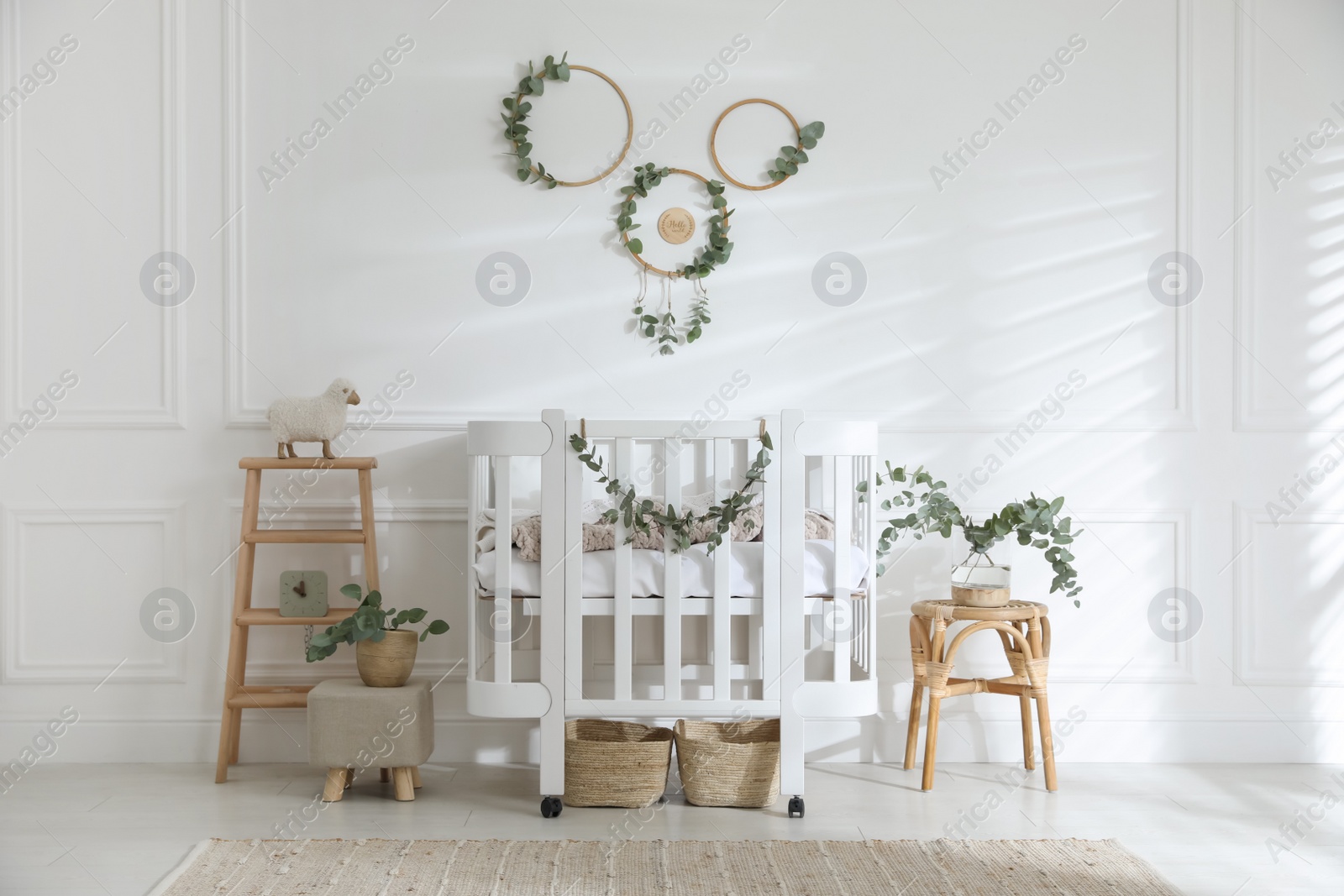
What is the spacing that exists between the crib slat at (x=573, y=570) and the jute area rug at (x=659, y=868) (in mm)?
375

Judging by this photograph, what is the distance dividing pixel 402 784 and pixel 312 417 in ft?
3.14

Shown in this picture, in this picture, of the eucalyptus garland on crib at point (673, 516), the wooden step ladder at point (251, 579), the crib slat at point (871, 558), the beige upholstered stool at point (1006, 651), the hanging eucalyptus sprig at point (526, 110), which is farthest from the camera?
the hanging eucalyptus sprig at point (526, 110)

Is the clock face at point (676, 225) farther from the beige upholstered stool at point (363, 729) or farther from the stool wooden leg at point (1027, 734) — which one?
the stool wooden leg at point (1027, 734)

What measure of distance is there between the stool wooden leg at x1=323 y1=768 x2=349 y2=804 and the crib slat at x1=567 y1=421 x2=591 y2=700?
0.60 meters

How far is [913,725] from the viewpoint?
2506mm

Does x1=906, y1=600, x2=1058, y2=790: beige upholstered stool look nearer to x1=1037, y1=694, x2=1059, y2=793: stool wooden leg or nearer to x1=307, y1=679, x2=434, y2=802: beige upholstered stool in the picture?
x1=1037, y1=694, x2=1059, y2=793: stool wooden leg

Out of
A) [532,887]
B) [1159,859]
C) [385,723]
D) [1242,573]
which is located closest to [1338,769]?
[1242,573]

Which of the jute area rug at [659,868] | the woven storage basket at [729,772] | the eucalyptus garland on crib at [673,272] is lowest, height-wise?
the jute area rug at [659,868]

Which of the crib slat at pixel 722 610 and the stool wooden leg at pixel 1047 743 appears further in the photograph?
the stool wooden leg at pixel 1047 743

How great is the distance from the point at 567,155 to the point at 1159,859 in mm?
2267

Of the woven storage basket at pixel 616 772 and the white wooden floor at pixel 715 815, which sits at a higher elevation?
the woven storage basket at pixel 616 772

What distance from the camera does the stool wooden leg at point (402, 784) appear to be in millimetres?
2305

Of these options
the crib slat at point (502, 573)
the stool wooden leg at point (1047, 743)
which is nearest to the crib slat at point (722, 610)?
the crib slat at point (502, 573)

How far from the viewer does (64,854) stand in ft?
6.47
